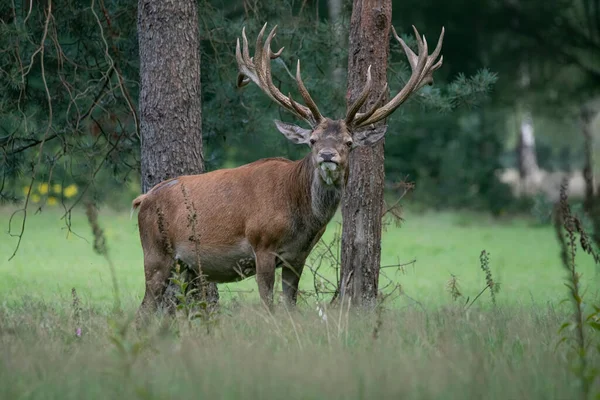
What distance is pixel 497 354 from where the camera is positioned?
219 inches

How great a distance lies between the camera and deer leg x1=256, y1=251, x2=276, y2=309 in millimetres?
7668

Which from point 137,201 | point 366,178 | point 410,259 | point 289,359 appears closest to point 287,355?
point 289,359

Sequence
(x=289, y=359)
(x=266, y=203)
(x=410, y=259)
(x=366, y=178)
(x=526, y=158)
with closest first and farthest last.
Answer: (x=289, y=359), (x=266, y=203), (x=366, y=178), (x=410, y=259), (x=526, y=158)

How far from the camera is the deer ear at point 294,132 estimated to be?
7977mm

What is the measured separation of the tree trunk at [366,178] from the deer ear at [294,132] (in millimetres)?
458

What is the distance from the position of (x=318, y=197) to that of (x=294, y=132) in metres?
0.62

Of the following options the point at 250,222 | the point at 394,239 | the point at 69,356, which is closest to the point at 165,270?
the point at 250,222

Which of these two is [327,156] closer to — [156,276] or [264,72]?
[264,72]

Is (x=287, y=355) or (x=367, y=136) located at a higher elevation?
(x=367, y=136)

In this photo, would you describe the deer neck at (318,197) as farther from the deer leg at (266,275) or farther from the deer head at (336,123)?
the deer leg at (266,275)

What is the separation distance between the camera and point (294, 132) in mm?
8039

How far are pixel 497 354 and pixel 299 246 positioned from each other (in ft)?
8.48

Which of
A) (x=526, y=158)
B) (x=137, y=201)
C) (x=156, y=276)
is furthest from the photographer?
(x=526, y=158)

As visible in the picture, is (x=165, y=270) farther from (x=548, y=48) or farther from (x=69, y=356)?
(x=548, y=48)
